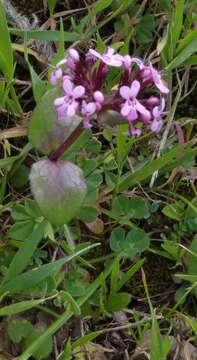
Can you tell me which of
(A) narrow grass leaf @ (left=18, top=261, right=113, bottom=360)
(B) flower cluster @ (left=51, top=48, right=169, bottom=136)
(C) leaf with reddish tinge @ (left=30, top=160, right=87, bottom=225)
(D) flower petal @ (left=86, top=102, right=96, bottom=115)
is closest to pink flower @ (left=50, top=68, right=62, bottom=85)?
(B) flower cluster @ (left=51, top=48, right=169, bottom=136)

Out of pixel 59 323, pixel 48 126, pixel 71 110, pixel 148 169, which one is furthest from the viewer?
pixel 148 169

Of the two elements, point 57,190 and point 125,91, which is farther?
point 57,190

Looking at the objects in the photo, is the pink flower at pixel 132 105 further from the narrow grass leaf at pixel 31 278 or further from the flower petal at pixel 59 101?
the narrow grass leaf at pixel 31 278

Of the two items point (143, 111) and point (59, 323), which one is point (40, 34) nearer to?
point (143, 111)

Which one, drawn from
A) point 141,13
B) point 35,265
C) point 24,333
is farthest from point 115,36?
point 24,333

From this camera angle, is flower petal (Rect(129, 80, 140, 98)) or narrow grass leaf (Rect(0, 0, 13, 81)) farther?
narrow grass leaf (Rect(0, 0, 13, 81))

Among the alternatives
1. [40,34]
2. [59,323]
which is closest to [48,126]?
[40,34]

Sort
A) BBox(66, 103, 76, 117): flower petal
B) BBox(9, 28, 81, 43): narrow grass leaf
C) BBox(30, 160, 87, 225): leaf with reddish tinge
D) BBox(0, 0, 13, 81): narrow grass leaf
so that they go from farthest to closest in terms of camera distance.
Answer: BBox(9, 28, 81, 43): narrow grass leaf → BBox(0, 0, 13, 81): narrow grass leaf → BBox(30, 160, 87, 225): leaf with reddish tinge → BBox(66, 103, 76, 117): flower petal

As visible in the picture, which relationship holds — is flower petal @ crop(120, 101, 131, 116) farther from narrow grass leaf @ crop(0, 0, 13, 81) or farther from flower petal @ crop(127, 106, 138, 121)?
narrow grass leaf @ crop(0, 0, 13, 81)
